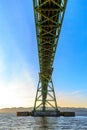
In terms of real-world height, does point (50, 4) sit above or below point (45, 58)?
below

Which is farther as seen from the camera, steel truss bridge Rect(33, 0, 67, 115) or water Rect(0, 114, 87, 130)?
water Rect(0, 114, 87, 130)

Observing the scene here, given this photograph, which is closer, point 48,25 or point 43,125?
point 48,25

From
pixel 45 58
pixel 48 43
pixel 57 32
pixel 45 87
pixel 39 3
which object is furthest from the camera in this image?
pixel 45 87

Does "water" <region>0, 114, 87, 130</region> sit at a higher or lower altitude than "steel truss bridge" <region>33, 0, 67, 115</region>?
lower

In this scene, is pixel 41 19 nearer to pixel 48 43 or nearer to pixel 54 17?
pixel 54 17

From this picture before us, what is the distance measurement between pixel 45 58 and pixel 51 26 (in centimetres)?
2294

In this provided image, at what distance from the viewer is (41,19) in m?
37.4

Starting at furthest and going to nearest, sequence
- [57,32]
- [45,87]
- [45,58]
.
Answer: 1. [45,87]
2. [45,58]
3. [57,32]

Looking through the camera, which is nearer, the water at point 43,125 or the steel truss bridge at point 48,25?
the steel truss bridge at point 48,25

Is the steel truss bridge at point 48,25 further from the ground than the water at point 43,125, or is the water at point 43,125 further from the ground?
the steel truss bridge at point 48,25

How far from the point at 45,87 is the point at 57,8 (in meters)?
68.5

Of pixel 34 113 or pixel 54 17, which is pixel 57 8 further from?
pixel 34 113

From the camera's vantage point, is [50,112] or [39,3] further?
[50,112]

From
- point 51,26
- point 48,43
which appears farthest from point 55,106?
point 51,26
